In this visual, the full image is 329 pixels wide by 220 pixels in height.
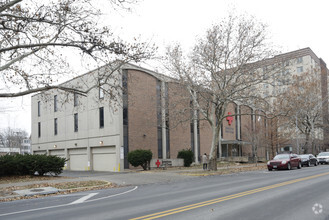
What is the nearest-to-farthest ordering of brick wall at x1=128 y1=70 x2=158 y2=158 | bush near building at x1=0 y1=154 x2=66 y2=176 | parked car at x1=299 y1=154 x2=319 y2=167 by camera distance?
bush near building at x1=0 y1=154 x2=66 y2=176 < brick wall at x1=128 y1=70 x2=158 y2=158 < parked car at x1=299 y1=154 x2=319 y2=167

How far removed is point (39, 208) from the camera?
33.2 ft

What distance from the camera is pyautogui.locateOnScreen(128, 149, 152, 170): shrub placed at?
28.9 meters

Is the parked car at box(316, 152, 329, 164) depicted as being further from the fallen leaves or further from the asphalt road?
the fallen leaves

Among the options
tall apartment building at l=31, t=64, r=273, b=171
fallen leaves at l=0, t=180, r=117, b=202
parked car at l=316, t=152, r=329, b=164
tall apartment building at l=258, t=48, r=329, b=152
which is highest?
tall apartment building at l=258, t=48, r=329, b=152

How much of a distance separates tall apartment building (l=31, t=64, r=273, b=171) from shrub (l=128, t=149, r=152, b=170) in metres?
1.16

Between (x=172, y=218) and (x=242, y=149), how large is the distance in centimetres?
4732

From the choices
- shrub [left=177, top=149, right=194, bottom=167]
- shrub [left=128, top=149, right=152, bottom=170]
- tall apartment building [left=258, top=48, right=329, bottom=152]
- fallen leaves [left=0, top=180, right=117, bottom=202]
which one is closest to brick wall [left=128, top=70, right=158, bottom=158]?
shrub [left=128, top=149, right=152, bottom=170]

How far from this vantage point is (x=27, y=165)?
21906mm

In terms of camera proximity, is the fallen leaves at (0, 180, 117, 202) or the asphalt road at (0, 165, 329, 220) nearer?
the asphalt road at (0, 165, 329, 220)

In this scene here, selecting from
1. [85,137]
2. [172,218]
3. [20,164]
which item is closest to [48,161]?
[20,164]

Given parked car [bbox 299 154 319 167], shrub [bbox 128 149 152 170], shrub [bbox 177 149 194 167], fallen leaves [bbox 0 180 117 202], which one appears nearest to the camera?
fallen leaves [bbox 0 180 117 202]

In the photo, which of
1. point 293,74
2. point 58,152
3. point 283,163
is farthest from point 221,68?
point 293,74

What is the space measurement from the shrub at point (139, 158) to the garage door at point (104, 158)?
2.43 metres

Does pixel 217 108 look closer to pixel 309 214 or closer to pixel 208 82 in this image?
pixel 208 82
